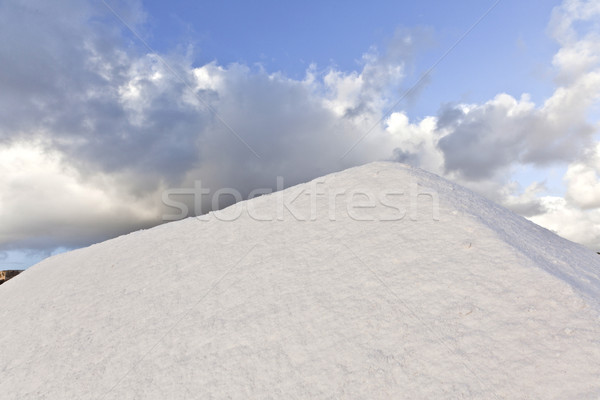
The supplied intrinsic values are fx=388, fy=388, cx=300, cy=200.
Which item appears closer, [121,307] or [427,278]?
[427,278]

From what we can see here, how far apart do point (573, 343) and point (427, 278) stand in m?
2.19

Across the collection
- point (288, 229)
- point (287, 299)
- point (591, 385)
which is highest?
point (288, 229)

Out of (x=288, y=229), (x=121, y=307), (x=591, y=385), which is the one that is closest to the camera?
(x=591, y=385)

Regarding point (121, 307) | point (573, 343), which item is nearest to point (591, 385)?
point (573, 343)

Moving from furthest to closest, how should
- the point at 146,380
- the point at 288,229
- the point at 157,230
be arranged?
1. the point at 157,230
2. the point at 288,229
3. the point at 146,380

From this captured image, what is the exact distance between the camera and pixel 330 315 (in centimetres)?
630

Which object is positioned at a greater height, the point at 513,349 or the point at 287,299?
the point at 287,299

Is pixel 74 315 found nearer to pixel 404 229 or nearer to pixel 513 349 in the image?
pixel 404 229

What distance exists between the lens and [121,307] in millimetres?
8008

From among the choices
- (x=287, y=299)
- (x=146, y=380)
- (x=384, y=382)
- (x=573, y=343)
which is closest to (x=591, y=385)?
(x=573, y=343)

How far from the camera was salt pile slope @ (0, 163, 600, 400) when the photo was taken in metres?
5.18

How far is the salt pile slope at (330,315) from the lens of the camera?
5.18 meters

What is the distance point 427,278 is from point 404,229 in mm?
1835

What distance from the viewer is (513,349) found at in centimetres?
531
